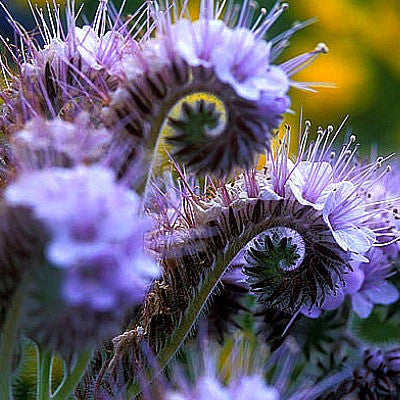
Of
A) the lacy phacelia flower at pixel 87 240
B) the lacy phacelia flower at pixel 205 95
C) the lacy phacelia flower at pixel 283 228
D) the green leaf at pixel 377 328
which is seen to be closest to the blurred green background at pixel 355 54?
the green leaf at pixel 377 328

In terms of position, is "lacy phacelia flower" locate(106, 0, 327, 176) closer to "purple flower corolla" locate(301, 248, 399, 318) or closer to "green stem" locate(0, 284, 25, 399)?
"green stem" locate(0, 284, 25, 399)

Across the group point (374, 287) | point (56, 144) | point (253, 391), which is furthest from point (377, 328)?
point (56, 144)

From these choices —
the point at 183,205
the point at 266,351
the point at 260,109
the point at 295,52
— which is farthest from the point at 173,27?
the point at 295,52

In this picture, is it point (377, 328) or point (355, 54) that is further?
point (355, 54)

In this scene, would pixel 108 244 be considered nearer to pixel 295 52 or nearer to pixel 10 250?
pixel 10 250

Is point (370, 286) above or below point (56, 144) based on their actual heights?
below

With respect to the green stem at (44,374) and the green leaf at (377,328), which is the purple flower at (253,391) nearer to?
the green stem at (44,374)

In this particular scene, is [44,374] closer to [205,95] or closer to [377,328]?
[205,95]
